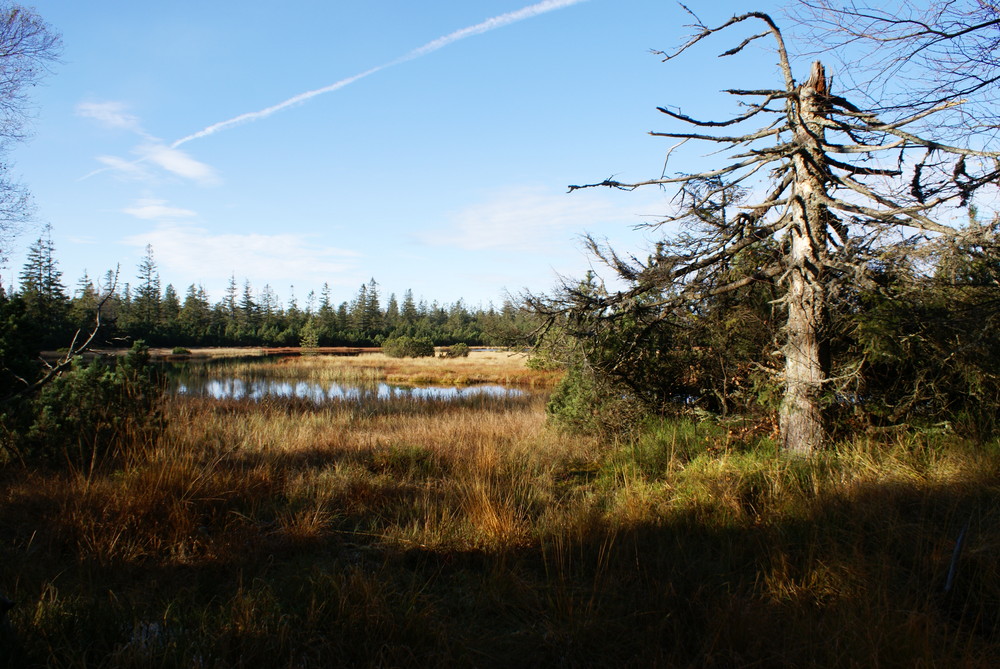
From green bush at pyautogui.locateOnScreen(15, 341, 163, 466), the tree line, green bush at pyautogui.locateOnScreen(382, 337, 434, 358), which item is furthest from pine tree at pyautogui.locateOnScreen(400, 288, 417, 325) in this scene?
green bush at pyautogui.locateOnScreen(15, 341, 163, 466)

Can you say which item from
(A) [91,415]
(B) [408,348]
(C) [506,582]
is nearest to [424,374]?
(B) [408,348]

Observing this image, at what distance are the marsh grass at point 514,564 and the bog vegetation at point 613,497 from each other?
23 mm

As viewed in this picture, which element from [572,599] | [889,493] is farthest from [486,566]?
[889,493]

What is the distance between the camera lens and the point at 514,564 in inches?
139

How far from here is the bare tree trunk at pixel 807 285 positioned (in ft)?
18.7

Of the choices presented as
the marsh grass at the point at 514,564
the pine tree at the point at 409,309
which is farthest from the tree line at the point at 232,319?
the marsh grass at the point at 514,564

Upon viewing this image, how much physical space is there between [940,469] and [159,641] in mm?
5642

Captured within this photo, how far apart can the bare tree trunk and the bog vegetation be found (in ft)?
0.15

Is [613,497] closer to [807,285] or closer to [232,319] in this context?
[807,285]

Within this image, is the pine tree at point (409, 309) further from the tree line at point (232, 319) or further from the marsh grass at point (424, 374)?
the marsh grass at point (424, 374)

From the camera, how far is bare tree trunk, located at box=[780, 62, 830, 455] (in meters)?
5.71

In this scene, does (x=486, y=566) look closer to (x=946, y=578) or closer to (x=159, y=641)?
(x=159, y=641)

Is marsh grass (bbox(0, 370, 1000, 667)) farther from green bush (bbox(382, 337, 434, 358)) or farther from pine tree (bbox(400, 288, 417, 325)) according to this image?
pine tree (bbox(400, 288, 417, 325))

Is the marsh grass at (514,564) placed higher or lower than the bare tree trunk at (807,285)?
lower
